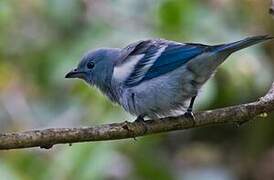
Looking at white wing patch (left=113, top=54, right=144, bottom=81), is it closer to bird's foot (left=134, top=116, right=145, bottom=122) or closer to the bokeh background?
bird's foot (left=134, top=116, right=145, bottom=122)

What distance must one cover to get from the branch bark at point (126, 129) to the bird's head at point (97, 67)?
2.24 ft

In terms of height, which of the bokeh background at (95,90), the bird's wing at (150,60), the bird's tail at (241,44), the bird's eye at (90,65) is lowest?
the bokeh background at (95,90)

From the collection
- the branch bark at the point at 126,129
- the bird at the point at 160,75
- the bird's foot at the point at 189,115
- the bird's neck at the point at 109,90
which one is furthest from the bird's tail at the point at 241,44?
the bird's neck at the point at 109,90

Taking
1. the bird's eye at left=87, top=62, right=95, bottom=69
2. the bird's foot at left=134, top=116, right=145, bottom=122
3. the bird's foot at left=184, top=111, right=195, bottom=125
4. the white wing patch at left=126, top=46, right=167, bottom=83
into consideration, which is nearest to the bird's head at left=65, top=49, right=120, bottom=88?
the bird's eye at left=87, top=62, right=95, bottom=69

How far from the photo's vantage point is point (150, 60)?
4.25 m

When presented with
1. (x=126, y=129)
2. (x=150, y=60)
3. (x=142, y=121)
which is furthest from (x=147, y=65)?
(x=126, y=129)

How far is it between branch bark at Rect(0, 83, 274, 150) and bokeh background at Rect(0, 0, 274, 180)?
3.14 ft

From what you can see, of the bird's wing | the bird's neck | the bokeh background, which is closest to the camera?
the bird's wing

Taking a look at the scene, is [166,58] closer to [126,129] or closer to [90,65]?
[90,65]

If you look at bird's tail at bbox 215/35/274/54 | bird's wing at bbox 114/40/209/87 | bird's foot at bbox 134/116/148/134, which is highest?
bird's tail at bbox 215/35/274/54

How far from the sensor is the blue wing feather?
4.09 metres

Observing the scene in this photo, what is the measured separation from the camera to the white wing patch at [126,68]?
4195 millimetres

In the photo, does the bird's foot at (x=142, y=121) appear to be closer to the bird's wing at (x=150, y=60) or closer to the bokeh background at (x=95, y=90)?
the bird's wing at (x=150, y=60)

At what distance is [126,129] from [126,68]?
2.66 ft
